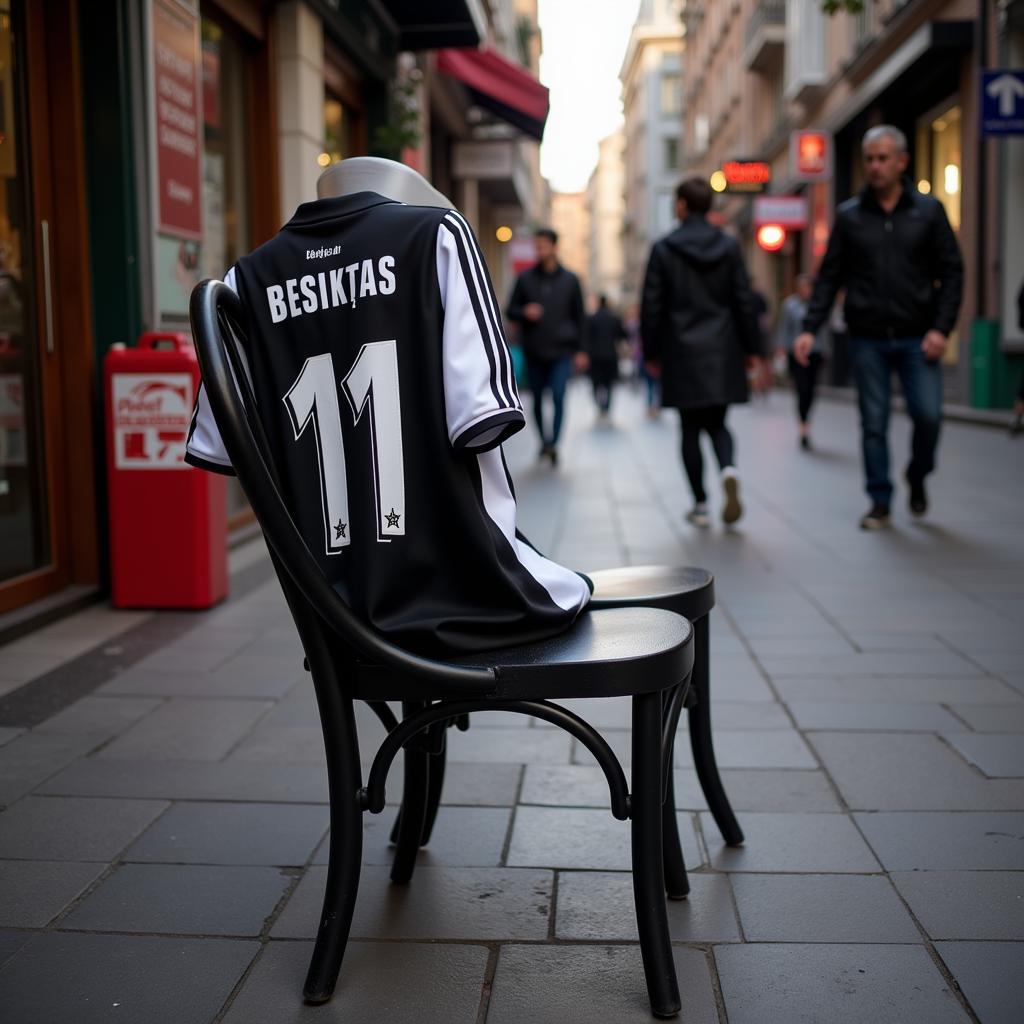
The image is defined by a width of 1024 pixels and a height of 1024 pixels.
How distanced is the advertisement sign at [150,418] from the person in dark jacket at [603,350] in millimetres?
14565

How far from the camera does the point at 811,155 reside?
2522cm

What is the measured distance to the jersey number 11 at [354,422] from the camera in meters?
2.12

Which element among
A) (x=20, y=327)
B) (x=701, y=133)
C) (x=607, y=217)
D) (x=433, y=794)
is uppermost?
(x=607, y=217)

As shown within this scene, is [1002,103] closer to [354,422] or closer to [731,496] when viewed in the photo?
[731,496]

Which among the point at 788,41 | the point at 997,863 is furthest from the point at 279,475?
the point at 788,41

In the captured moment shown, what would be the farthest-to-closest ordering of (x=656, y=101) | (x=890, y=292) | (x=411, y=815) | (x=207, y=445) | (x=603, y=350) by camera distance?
(x=656, y=101)
(x=603, y=350)
(x=890, y=292)
(x=411, y=815)
(x=207, y=445)

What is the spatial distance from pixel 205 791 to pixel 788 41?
30.0m

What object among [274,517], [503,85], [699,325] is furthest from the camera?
[503,85]

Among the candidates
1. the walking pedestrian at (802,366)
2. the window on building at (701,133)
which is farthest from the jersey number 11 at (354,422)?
the window on building at (701,133)

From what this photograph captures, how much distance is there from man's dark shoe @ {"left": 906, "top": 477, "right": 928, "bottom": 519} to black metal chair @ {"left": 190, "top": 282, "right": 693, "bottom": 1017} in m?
5.83

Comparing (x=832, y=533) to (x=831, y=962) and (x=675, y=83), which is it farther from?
(x=675, y=83)

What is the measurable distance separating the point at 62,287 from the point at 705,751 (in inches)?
146

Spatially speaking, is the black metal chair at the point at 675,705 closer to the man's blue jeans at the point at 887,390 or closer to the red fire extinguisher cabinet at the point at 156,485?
the red fire extinguisher cabinet at the point at 156,485

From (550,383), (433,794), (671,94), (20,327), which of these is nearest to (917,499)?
(550,383)
